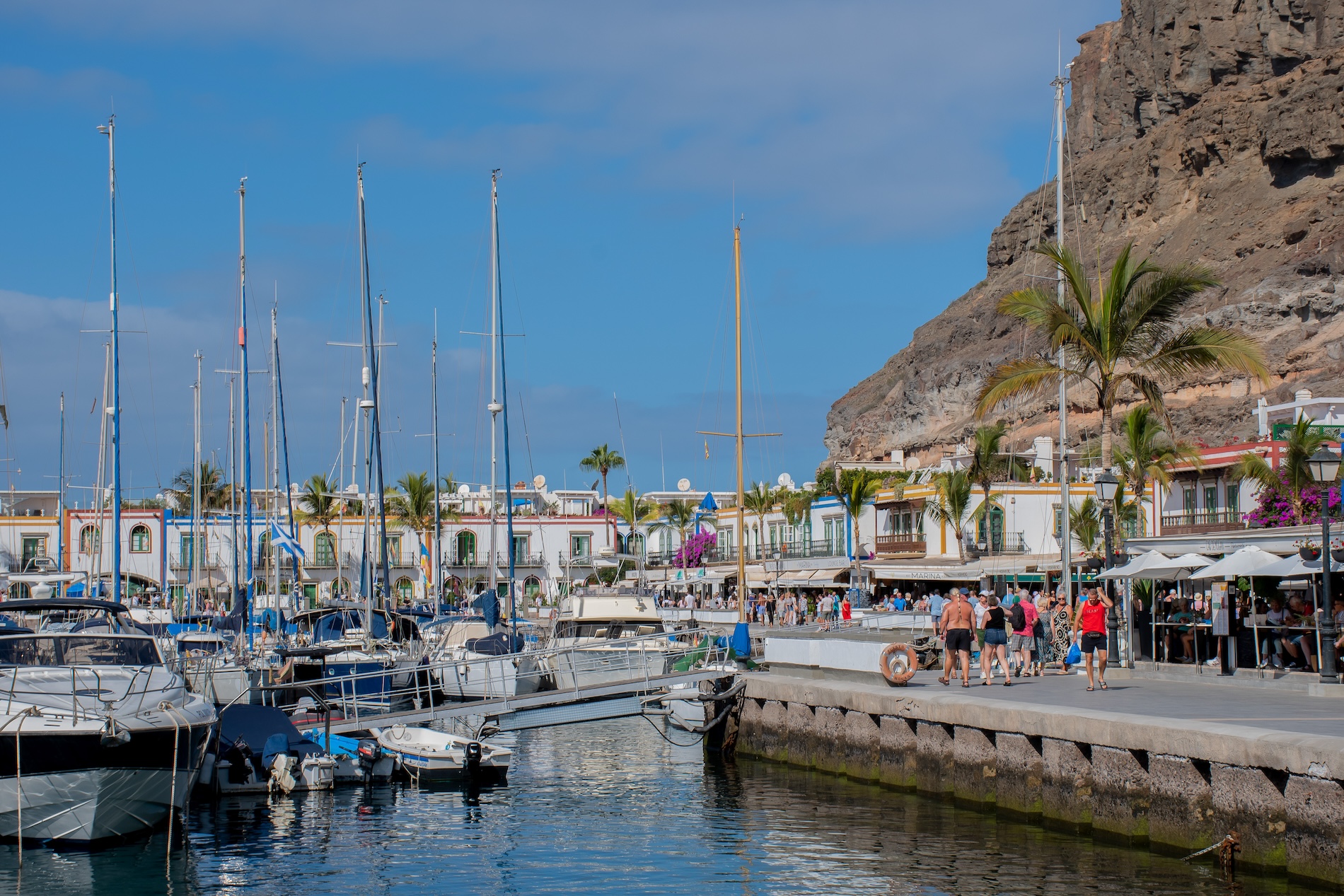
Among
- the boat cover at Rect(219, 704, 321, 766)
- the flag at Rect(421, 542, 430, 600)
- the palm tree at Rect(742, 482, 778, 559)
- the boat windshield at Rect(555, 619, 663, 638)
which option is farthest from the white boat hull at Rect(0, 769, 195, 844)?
the palm tree at Rect(742, 482, 778, 559)

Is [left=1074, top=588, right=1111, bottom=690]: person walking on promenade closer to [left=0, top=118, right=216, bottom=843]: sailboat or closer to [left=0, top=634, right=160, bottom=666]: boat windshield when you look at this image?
[left=0, top=118, right=216, bottom=843]: sailboat

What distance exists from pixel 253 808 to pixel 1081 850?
11.9 metres

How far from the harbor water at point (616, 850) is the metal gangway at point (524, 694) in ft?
5.38

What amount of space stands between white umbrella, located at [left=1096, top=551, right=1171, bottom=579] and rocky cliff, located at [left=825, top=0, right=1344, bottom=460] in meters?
68.2

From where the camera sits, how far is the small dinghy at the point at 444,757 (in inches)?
864

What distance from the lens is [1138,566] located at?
955 inches

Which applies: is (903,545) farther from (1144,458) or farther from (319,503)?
(319,503)

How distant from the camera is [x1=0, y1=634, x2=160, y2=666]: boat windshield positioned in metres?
18.3

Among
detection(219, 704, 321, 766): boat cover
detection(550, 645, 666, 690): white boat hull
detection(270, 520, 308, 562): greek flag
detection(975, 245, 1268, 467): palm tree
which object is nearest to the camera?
detection(219, 704, 321, 766): boat cover

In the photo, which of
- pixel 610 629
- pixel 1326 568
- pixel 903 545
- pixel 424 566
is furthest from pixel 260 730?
pixel 424 566

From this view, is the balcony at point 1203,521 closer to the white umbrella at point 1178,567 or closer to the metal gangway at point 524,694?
the white umbrella at point 1178,567

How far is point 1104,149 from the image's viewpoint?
15912 centimetres

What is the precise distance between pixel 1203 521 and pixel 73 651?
1620 inches

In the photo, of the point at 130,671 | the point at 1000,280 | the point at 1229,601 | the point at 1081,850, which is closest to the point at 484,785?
the point at 130,671
